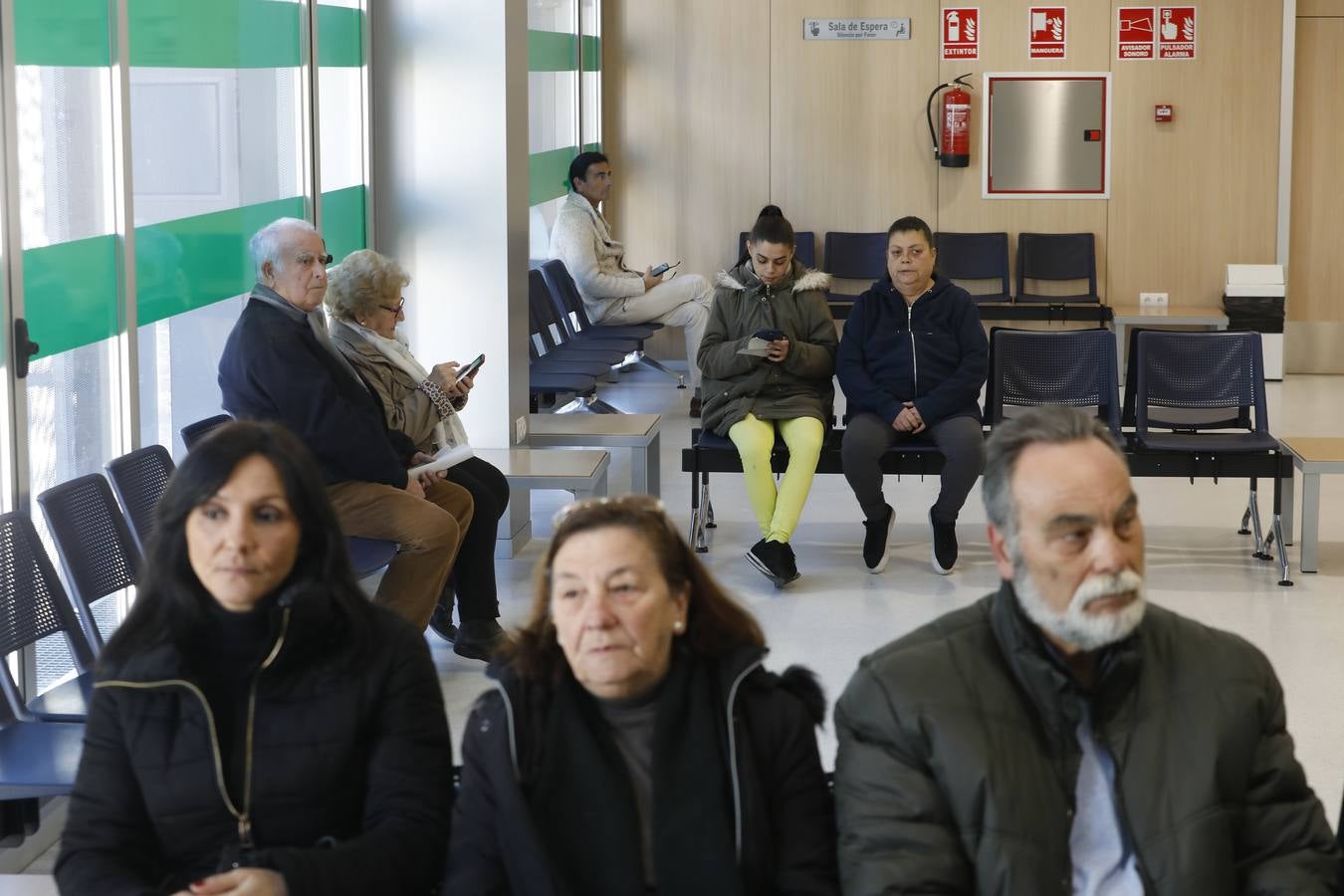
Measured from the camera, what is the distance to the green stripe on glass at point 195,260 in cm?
465

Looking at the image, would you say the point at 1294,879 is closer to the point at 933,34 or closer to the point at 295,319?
the point at 295,319

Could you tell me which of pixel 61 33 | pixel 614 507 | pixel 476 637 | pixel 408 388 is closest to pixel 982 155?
pixel 408 388

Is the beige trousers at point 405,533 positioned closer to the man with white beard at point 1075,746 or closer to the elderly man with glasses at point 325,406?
the elderly man with glasses at point 325,406

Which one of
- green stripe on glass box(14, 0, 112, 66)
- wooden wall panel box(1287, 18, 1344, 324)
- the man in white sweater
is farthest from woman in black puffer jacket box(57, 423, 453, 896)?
wooden wall panel box(1287, 18, 1344, 324)

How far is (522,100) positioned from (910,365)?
196 cm

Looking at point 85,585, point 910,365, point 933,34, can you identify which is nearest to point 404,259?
point 910,365

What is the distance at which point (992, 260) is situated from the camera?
38.3ft

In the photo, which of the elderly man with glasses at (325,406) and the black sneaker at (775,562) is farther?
the black sneaker at (775,562)

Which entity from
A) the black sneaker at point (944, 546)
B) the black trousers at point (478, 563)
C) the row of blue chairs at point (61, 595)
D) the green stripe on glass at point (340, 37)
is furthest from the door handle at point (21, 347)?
the black sneaker at point (944, 546)

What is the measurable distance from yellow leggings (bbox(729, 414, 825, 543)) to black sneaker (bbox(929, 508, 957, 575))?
488 millimetres

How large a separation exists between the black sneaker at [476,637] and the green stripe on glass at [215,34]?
1.85m

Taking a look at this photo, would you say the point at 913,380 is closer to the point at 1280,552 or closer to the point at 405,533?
the point at 1280,552

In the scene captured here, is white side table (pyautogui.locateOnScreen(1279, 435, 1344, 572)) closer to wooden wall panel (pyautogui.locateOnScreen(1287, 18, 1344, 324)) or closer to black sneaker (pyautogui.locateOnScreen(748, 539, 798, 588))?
black sneaker (pyautogui.locateOnScreen(748, 539, 798, 588))

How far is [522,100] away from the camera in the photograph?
6.83 m
